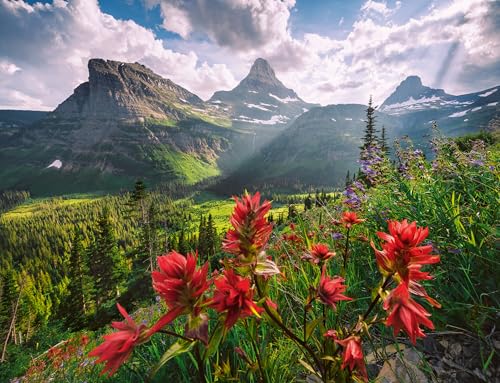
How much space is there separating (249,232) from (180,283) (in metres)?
0.39

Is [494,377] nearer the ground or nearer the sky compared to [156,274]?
nearer the ground

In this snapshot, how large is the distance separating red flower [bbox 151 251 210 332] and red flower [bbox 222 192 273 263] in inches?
7.9

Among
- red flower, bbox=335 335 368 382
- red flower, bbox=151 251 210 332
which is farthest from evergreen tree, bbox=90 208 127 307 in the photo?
red flower, bbox=335 335 368 382

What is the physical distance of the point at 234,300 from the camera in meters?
1.12

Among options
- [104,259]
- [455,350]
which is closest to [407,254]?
[455,350]

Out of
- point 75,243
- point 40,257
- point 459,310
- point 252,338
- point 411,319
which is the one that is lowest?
point 40,257

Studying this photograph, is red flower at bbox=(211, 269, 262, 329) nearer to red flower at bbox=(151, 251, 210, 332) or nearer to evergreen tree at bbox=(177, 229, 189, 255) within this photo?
red flower at bbox=(151, 251, 210, 332)

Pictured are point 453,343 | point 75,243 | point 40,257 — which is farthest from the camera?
point 40,257

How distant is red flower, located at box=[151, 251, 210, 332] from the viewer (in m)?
1.16

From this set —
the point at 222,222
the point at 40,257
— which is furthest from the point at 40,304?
the point at 222,222

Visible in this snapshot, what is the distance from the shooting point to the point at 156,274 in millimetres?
1196

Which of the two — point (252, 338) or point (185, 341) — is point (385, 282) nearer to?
point (252, 338)

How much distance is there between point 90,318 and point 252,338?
5989 cm

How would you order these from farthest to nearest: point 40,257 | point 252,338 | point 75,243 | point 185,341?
point 40,257 → point 75,243 → point 252,338 → point 185,341
